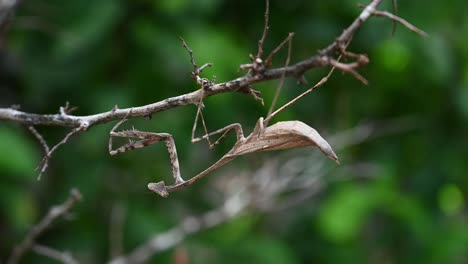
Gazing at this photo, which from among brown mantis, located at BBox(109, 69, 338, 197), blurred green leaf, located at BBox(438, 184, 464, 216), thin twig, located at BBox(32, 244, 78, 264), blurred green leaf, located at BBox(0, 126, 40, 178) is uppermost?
brown mantis, located at BBox(109, 69, 338, 197)

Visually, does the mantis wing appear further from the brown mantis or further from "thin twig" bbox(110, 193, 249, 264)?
"thin twig" bbox(110, 193, 249, 264)

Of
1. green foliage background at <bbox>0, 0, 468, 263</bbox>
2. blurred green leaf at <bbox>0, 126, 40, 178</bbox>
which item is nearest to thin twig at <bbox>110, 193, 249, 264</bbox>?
green foliage background at <bbox>0, 0, 468, 263</bbox>

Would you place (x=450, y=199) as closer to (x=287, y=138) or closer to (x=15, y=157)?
(x=15, y=157)

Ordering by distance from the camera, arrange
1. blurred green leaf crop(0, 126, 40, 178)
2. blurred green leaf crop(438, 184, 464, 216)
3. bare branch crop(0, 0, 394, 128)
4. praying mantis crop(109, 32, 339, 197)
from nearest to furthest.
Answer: bare branch crop(0, 0, 394, 128) < praying mantis crop(109, 32, 339, 197) < blurred green leaf crop(0, 126, 40, 178) < blurred green leaf crop(438, 184, 464, 216)

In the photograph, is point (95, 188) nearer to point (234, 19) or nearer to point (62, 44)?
point (62, 44)

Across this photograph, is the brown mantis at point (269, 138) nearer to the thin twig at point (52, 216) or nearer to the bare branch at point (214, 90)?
the bare branch at point (214, 90)

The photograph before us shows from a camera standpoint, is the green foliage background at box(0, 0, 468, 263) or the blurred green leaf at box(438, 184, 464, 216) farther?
the blurred green leaf at box(438, 184, 464, 216)

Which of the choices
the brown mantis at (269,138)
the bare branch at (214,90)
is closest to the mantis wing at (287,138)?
the brown mantis at (269,138)

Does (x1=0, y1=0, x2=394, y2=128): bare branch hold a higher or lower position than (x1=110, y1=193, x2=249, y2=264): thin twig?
higher

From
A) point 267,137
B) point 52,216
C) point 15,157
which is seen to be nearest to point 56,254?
point 52,216

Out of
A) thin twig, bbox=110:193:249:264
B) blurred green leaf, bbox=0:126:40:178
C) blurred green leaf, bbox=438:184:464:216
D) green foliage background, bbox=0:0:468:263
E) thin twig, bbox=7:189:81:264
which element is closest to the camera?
thin twig, bbox=7:189:81:264
